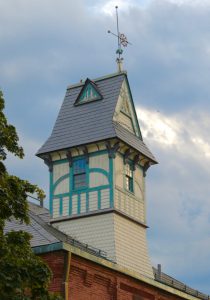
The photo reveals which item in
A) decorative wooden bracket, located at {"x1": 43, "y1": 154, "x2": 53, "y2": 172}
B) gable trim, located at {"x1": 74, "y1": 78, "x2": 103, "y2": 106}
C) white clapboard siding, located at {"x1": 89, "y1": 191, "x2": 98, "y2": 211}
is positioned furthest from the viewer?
gable trim, located at {"x1": 74, "y1": 78, "x2": 103, "y2": 106}

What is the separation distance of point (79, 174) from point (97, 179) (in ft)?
4.21

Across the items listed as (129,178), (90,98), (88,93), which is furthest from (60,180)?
(88,93)

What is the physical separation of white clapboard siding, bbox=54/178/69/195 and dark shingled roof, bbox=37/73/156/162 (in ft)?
6.01

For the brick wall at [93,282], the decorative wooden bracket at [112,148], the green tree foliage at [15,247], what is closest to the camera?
the green tree foliage at [15,247]

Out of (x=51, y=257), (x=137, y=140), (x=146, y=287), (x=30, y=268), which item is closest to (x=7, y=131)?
(x=30, y=268)

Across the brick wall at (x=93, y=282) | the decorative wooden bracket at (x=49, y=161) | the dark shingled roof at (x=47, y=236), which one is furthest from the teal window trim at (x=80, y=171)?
the brick wall at (x=93, y=282)

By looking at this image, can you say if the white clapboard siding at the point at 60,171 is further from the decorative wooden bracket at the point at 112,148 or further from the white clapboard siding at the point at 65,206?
the decorative wooden bracket at the point at 112,148

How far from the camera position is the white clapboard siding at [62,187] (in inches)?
1576

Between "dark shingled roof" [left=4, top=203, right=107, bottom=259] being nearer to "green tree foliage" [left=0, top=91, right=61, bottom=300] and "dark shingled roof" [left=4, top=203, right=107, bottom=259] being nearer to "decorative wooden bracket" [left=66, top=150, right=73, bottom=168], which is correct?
"decorative wooden bracket" [left=66, top=150, right=73, bottom=168]

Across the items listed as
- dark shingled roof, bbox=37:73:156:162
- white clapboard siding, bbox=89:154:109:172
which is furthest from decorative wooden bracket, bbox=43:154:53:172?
white clapboard siding, bbox=89:154:109:172

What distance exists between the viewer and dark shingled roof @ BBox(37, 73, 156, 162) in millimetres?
40094

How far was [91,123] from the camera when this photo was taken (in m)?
40.9

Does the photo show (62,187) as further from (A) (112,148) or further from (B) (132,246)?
(B) (132,246)

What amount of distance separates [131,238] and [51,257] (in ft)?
34.2
